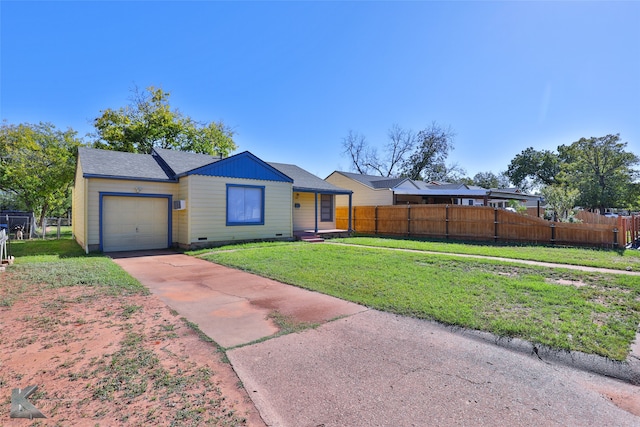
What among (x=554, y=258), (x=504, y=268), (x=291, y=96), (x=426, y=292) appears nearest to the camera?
(x=426, y=292)

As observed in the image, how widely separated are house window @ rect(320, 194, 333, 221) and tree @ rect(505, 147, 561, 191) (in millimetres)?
44888

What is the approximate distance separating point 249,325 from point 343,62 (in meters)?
13.2

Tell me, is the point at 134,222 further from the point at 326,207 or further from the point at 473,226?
the point at 473,226

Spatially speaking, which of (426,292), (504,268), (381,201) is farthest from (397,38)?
(381,201)

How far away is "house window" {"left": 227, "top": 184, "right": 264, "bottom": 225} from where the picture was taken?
12617 millimetres

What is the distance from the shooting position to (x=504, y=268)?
7.80 m

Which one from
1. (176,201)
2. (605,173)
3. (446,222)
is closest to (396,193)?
(446,222)

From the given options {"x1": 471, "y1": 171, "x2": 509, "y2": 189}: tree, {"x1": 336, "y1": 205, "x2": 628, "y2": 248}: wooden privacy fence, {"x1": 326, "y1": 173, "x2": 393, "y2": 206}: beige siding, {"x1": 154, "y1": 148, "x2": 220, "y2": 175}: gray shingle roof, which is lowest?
{"x1": 336, "y1": 205, "x2": 628, "y2": 248}: wooden privacy fence

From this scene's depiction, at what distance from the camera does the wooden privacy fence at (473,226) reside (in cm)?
1173

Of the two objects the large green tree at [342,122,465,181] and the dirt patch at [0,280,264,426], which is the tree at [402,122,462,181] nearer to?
the large green tree at [342,122,465,181]

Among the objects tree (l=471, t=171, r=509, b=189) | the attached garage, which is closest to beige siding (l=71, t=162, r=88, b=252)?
the attached garage

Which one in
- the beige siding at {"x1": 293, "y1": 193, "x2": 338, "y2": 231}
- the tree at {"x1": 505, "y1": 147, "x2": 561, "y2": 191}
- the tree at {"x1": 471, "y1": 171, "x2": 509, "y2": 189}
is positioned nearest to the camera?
the beige siding at {"x1": 293, "y1": 193, "x2": 338, "y2": 231}

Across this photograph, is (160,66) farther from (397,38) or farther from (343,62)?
(397,38)

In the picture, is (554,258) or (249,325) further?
(554,258)
